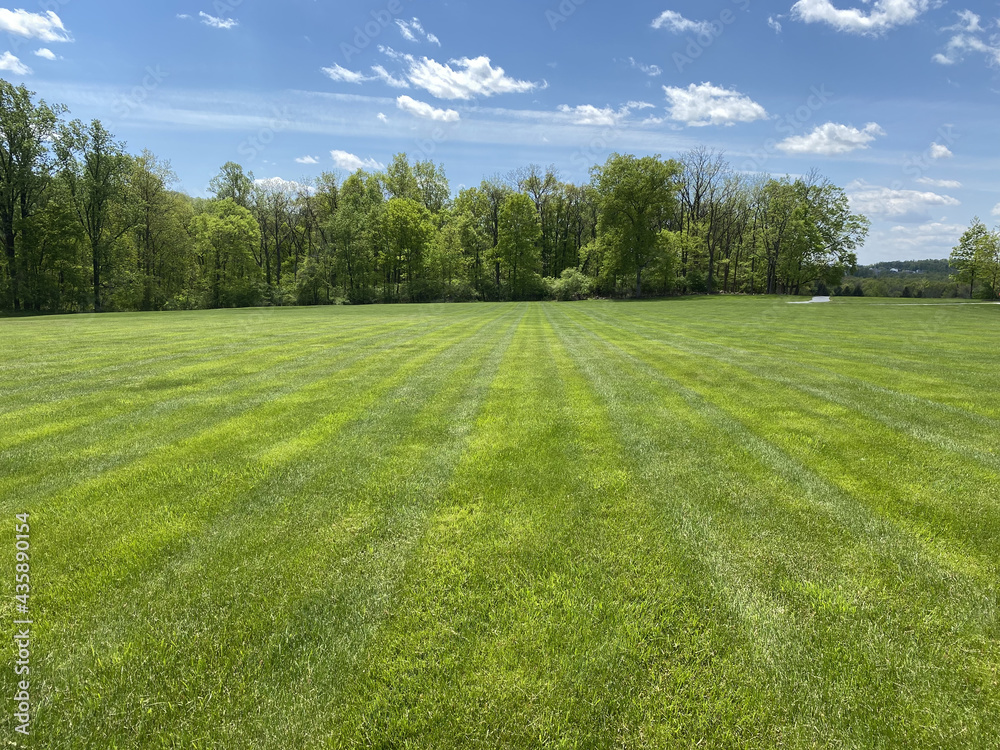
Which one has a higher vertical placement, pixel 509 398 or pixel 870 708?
pixel 509 398

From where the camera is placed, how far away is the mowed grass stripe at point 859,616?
208 centimetres

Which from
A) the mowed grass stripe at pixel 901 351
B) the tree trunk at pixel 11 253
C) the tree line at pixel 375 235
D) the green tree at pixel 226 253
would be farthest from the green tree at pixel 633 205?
the tree trunk at pixel 11 253

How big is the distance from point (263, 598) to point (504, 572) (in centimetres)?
157

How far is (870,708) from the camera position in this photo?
2.11 m

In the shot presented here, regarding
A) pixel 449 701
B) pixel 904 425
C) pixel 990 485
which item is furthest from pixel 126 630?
pixel 904 425

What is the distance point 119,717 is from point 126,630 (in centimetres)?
62

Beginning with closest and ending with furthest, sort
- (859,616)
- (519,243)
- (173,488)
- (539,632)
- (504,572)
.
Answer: (539,632), (859,616), (504,572), (173,488), (519,243)

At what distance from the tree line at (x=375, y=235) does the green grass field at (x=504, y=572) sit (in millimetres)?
42864

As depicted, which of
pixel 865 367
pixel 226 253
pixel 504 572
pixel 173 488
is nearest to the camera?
pixel 504 572

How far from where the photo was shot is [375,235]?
51906mm

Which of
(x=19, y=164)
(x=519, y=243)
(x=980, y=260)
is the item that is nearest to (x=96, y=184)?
(x=19, y=164)

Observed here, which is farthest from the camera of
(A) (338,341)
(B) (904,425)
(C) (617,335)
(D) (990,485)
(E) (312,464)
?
(C) (617,335)

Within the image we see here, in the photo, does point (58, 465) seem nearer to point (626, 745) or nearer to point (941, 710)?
point (626, 745)

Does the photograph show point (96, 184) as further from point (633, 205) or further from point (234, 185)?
point (633, 205)
